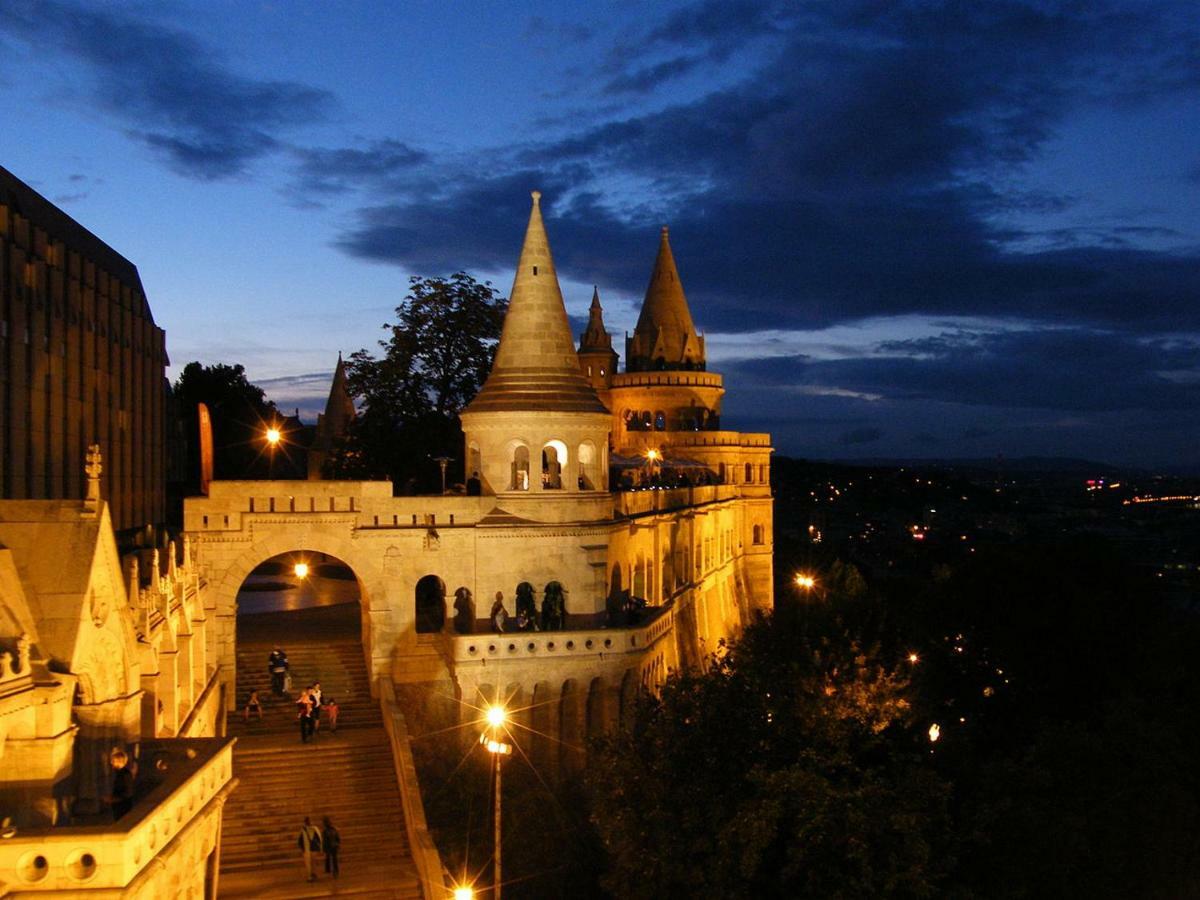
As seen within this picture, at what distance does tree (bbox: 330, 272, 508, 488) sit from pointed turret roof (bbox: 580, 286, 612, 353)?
22684 mm

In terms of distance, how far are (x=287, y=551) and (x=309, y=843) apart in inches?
410

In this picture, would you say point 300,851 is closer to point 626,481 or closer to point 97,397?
point 97,397

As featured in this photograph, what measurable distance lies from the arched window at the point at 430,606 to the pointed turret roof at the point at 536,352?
18.8ft

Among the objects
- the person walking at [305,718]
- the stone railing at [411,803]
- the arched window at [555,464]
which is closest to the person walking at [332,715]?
the person walking at [305,718]

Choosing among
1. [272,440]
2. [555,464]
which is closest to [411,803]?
[555,464]

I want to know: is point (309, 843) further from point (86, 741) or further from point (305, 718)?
point (86, 741)

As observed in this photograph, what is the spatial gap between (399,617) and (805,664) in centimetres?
1211

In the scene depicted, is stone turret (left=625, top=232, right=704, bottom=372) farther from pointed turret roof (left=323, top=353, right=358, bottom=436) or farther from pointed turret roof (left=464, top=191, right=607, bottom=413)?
pointed turret roof (left=464, top=191, right=607, bottom=413)

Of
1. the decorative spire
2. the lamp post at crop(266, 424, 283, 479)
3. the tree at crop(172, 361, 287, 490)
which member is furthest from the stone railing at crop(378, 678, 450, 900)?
the tree at crop(172, 361, 287, 490)

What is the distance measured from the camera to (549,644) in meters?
32.3

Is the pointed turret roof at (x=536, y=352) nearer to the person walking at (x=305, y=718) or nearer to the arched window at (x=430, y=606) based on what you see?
the arched window at (x=430, y=606)

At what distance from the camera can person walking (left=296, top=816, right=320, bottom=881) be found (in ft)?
79.3

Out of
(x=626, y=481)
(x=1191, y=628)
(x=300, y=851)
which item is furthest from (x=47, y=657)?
(x=1191, y=628)

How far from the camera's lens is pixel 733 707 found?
25.2m
